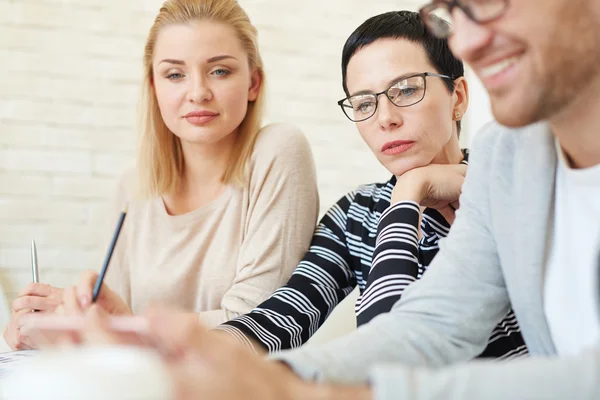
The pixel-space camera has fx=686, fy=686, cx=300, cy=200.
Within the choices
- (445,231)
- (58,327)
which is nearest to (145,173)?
(445,231)

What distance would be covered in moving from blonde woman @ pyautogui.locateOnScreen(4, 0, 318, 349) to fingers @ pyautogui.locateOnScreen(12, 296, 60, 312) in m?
0.19

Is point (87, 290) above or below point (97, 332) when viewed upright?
below

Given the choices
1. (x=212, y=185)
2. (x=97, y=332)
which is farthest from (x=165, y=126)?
(x=97, y=332)

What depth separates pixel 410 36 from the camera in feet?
4.63

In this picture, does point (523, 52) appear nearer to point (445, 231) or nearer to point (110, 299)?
point (445, 231)

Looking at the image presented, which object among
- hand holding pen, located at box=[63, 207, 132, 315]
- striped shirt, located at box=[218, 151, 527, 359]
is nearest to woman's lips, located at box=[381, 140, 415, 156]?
striped shirt, located at box=[218, 151, 527, 359]

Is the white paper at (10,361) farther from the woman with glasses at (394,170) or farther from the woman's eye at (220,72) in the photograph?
the woman's eye at (220,72)

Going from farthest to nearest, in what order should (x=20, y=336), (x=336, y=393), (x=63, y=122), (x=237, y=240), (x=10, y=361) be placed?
(x=63, y=122)
(x=237, y=240)
(x=20, y=336)
(x=10, y=361)
(x=336, y=393)

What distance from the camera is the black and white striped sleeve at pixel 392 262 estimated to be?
1.17m

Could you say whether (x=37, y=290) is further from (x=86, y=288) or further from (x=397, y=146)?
(x=397, y=146)

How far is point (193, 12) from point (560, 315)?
1.16m

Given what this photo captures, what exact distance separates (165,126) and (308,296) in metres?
0.68

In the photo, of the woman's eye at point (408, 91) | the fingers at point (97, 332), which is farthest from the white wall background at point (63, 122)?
the fingers at point (97, 332)

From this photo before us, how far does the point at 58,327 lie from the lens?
0.65m
